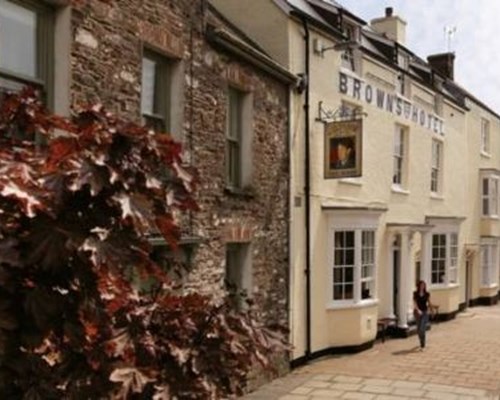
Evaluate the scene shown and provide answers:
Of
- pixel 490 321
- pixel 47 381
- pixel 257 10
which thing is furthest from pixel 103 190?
pixel 490 321

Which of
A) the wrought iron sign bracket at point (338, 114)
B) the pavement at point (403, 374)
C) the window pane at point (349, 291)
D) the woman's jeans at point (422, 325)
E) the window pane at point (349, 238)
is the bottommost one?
the pavement at point (403, 374)

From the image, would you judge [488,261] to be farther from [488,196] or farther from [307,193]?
[307,193]

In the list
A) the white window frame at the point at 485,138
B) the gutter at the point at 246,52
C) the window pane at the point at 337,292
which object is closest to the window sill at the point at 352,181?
the window pane at the point at 337,292

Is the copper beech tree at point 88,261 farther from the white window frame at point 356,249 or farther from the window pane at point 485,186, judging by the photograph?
the window pane at point 485,186

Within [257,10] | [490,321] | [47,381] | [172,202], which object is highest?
[257,10]

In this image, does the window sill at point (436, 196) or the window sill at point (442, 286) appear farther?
the window sill at point (436, 196)

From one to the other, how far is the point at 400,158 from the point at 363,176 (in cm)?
331

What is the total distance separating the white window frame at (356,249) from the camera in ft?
51.4

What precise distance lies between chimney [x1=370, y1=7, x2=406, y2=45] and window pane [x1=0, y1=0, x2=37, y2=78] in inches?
709

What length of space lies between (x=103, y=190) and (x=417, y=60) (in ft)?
75.6

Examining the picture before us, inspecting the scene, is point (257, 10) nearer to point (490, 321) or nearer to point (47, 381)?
point (47, 381)

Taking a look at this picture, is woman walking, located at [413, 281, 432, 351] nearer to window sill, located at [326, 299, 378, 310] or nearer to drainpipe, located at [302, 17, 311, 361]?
window sill, located at [326, 299, 378, 310]

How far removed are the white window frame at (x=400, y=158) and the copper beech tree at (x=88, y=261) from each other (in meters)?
16.6

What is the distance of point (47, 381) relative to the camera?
3320 mm
